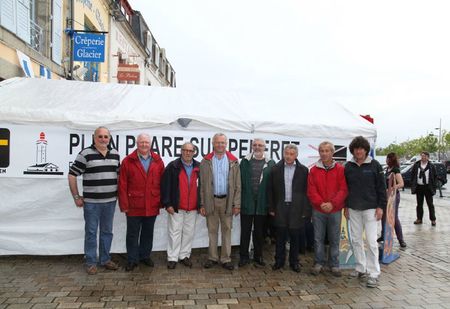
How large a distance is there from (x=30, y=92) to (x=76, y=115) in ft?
3.29

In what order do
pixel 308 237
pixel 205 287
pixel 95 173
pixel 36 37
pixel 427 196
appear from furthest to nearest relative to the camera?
pixel 36 37
pixel 427 196
pixel 308 237
pixel 95 173
pixel 205 287

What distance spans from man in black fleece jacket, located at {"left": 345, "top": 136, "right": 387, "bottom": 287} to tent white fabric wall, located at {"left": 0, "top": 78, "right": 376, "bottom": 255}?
1.33m

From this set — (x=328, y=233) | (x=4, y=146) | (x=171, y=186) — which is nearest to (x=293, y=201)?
(x=328, y=233)

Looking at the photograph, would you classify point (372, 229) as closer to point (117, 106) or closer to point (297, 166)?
point (297, 166)

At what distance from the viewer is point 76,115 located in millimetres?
Result: 5332

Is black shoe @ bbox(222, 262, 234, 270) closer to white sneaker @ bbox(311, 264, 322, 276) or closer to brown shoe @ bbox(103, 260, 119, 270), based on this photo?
white sneaker @ bbox(311, 264, 322, 276)

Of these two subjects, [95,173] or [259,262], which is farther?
[259,262]

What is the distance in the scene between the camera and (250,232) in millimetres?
5375

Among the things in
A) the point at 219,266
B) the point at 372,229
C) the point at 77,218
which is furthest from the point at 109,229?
the point at 372,229

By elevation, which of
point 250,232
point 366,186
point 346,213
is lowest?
point 250,232

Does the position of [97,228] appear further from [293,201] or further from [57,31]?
[57,31]

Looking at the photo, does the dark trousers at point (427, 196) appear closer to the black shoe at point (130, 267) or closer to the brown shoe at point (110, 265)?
the black shoe at point (130, 267)

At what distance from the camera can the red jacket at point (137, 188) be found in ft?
16.1

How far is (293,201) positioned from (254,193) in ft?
1.71
